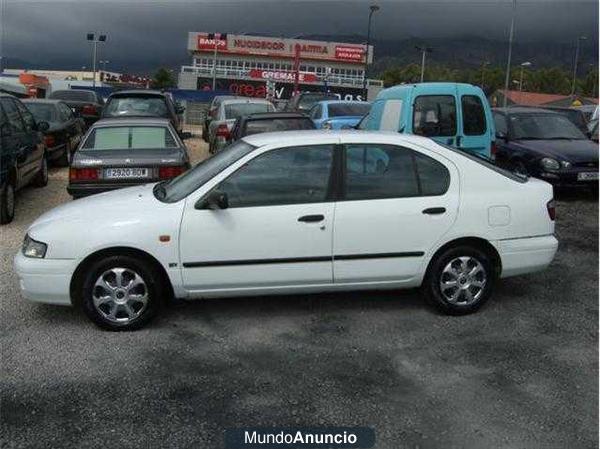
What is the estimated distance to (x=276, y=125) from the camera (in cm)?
1061

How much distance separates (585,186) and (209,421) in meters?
8.28

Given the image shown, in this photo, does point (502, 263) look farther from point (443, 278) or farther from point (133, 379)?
point (133, 379)

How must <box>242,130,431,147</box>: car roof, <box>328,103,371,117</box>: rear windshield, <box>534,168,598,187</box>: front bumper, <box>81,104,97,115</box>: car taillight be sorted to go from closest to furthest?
<box>242,130,431,147</box>: car roof → <box>534,168,598,187</box>: front bumper → <box>328,103,371,117</box>: rear windshield → <box>81,104,97,115</box>: car taillight

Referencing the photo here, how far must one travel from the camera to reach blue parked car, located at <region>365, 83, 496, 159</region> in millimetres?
9766

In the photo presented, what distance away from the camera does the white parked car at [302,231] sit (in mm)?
4691

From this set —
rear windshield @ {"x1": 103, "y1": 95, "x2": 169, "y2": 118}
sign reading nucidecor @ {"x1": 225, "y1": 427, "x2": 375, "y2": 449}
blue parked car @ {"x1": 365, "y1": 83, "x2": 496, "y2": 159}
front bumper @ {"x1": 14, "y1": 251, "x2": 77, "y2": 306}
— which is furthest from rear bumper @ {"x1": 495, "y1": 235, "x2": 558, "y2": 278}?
rear windshield @ {"x1": 103, "y1": 95, "x2": 169, "y2": 118}

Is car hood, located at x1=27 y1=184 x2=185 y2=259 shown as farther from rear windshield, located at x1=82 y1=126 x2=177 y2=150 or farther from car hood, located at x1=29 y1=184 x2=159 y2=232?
rear windshield, located at x1=82 y1=126 x2=177 y2=150

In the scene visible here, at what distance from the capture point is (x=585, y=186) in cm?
1000

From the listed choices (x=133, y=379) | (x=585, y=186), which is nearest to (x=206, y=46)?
(x=585, y=186)

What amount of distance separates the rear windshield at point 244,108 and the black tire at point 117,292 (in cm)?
1024

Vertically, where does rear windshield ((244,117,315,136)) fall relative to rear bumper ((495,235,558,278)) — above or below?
above

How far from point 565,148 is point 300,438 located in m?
8.55

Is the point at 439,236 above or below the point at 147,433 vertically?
above

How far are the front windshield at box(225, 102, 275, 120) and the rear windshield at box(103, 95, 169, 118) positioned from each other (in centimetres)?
182
